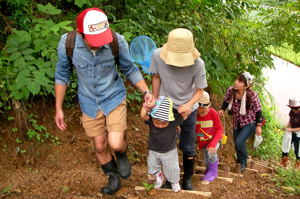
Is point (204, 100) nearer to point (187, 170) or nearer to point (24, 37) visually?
point (187, 170)

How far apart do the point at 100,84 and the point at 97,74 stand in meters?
0.11

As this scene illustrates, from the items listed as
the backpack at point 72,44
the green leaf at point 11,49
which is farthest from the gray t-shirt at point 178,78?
the green leaf at point 11,49

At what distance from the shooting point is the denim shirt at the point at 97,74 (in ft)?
9.00

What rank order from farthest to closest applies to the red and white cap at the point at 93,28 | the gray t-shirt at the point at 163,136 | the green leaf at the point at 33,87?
1. the green leaf at the point at 33,87
2. the gray t-shirt at the point at 163,136
3. the red and white cap at the point at 93,28

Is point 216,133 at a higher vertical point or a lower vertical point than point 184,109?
lower

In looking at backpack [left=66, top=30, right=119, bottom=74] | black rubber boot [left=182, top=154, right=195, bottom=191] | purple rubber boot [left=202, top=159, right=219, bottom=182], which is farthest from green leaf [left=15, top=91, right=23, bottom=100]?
purple rubber boot [left=202, top=159, right=219, bottom=182]

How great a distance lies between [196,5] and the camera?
17.0 ft

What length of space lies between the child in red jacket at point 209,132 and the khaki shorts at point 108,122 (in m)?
1.17

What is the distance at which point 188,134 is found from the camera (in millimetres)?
3381

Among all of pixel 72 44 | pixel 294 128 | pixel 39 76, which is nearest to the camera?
pixel 72 44

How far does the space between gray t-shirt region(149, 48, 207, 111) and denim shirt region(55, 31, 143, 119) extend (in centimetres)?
26

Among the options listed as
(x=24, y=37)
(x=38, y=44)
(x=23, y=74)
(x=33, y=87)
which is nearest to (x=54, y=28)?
(x=38, y=44)

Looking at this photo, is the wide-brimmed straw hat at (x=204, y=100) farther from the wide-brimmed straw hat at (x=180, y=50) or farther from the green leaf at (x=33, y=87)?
the green leaf at (x=33, y=87)

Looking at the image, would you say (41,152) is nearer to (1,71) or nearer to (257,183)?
(1,71)
